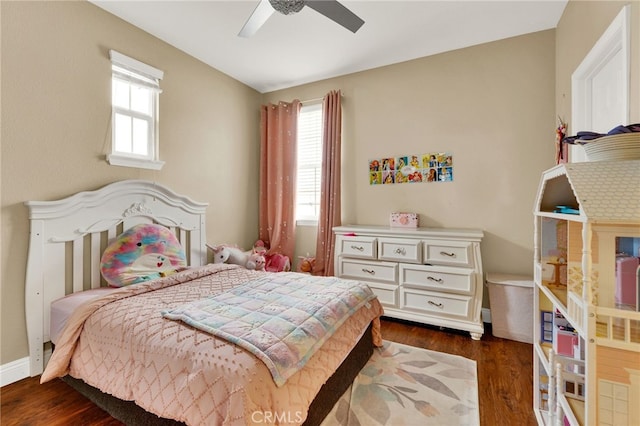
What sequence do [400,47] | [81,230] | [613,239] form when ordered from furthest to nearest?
1. [400,47]
2. [81,230]
3. [613,239]

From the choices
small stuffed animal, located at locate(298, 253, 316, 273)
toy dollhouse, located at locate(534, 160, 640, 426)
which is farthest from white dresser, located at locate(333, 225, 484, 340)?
toy dollhouse, located at locate(534, 160, 640, 426)

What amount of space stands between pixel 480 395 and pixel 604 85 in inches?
82.4

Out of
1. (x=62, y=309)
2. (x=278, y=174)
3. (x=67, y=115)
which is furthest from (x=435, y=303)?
(x=67, y=115)

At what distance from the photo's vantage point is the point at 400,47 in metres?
2.96

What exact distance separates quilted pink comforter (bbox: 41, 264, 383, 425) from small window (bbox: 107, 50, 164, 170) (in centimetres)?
131

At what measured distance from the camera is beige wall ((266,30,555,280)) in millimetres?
2693

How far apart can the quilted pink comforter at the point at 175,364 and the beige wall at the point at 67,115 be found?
2.74 feet

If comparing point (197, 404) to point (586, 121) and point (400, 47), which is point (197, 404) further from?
point (400, 47)

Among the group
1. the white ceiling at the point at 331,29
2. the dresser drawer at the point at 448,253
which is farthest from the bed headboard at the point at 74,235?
the dresser drawer at the point at 448,253

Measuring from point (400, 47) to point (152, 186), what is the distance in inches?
112

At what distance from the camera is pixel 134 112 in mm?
2637

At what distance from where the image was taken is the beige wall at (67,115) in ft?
6.24

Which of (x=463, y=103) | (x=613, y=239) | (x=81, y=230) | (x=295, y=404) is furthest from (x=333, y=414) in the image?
(x=463, y=103)

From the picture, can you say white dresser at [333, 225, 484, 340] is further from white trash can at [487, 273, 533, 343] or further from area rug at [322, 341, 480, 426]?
area rug at [322, 341, 480, 426]
